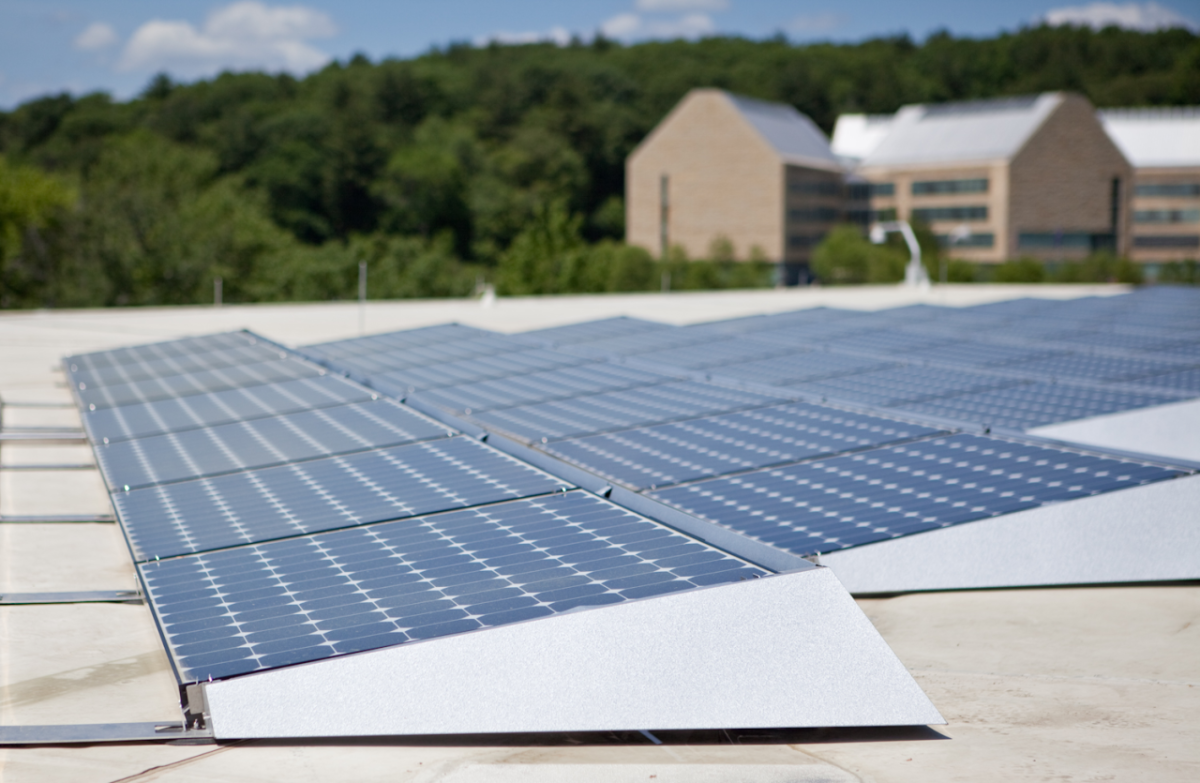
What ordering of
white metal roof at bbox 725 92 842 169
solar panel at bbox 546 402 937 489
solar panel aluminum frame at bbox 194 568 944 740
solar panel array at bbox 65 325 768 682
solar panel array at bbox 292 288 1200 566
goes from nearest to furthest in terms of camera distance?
solar panel aluminum frame at bbox 194 568 944 740, solar panel array at bbox 65 325 768 682, solar panel array at bbox 292 288 1200 566, solar panel at bbox 546 402 937 489, white metal roof at bbox 725 92 842 169

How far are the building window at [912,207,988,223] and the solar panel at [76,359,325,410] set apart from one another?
112 m

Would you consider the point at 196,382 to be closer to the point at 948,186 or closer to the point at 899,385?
the point at 899,385

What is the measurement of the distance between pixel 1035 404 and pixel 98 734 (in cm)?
1126

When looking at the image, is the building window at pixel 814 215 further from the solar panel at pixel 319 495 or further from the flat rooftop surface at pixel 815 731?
the flat rooftop surface at pixel 815 731

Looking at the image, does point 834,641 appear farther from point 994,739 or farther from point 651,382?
point 651,382

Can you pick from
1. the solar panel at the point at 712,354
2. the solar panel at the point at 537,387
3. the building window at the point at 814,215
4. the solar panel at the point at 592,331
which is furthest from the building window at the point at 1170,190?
the solar panel at the point at 537,387

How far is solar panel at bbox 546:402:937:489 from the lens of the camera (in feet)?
35.7

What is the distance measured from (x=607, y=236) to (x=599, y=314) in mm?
111750

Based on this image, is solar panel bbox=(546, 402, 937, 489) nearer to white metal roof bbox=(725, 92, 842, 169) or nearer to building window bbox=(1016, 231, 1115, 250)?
white metal roof bbox=(725, 92, 842, 169)

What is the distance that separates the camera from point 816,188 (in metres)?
126

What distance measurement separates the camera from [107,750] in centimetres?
648

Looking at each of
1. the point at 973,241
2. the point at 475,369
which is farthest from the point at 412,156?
the point at 475,369

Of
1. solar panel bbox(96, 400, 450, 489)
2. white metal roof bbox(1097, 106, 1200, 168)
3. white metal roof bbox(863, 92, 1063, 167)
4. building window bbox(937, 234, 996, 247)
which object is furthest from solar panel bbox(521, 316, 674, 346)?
white metal roof bbox(1097, 106, 1200, 168)

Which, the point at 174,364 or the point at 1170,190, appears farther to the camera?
the point at 1170,190
